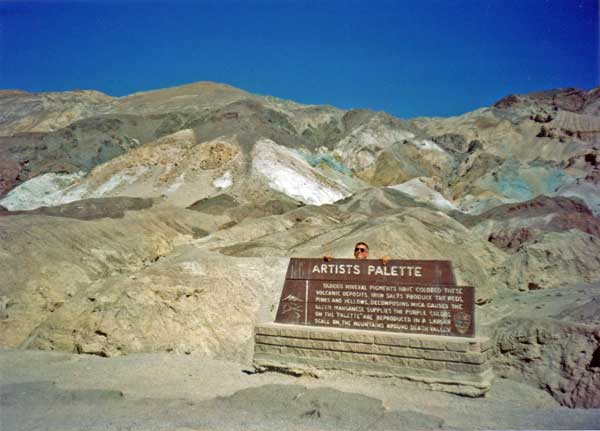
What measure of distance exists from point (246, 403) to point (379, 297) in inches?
83.8

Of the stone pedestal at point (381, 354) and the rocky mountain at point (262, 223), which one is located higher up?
the rocky mountain at point (262, 223)

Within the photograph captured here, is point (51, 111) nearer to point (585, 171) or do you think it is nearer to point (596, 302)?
point (585, 171)

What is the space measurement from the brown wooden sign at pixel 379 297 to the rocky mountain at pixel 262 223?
6.73 feet

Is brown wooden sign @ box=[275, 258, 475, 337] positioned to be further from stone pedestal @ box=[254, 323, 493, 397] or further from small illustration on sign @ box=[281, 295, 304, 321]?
stone pedestal @ box=[254, 323, 493, 397]

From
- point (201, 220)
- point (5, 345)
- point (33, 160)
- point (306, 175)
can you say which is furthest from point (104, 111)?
point (5, 345)

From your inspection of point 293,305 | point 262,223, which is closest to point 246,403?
point 293,305

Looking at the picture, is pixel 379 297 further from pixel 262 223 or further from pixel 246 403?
pixel 262 223

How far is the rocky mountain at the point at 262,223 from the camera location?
10391mm

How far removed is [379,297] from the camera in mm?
7117

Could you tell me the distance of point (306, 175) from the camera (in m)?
37.5

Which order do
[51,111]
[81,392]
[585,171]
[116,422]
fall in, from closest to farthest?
[116,422], [81,392], [585,171], [51,111]

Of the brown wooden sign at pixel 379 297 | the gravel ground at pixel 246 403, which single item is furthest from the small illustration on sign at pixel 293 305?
the gravel ground at pixel 246 403

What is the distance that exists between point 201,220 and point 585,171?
106 ft

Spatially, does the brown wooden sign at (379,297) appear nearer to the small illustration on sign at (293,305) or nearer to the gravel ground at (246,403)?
the small illustration on sign at (293,305)
